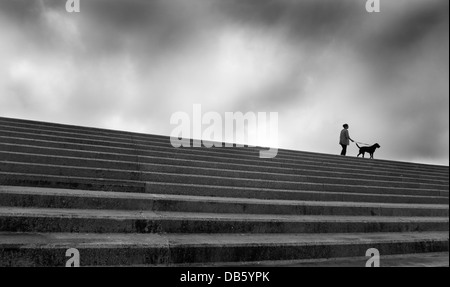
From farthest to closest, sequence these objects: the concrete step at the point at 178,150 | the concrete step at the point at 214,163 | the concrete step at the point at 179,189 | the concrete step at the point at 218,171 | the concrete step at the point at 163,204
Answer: the concrete step at the point at 178,150 < the concrete step at the point at 214,163 < the concrete step at the point at 218,171 < the concrete step at the point at 179,189 < the concrete step at the point at 163,204

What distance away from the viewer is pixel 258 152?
27.6 ft

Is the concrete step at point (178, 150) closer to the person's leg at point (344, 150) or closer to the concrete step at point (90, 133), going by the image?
the concrete step at point (90, 133)

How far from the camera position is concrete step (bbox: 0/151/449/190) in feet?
15.8

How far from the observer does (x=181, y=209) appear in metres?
3.97

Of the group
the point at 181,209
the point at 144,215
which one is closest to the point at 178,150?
the point at 181,209

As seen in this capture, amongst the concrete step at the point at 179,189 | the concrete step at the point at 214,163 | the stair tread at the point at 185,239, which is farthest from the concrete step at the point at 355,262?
the concrete step at the point at 214,163

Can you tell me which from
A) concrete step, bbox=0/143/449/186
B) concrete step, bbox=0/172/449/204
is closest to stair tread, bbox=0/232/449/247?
concrete step, bbox=0/172/449/204

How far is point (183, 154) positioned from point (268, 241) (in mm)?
3818

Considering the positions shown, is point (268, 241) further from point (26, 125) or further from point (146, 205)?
point (26, 125)

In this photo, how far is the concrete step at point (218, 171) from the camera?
4.82 m

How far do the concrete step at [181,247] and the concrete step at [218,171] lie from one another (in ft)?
7.53

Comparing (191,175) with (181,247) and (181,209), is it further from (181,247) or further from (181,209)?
(181,247)
